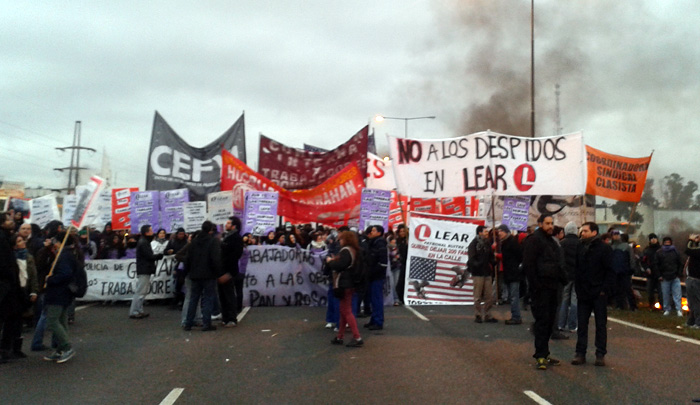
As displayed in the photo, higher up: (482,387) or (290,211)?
(290,211)

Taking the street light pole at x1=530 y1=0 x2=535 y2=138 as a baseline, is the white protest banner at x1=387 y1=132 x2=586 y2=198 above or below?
below

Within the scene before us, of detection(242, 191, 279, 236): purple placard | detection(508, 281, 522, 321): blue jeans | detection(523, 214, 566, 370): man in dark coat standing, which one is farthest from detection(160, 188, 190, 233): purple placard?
detection(523, 214, 566, 370): man in dark coat standing

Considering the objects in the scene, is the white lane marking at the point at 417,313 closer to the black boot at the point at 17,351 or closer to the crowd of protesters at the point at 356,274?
the crowd of protesters at the point at 356,274

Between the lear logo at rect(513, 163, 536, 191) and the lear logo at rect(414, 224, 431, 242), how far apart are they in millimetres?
2314

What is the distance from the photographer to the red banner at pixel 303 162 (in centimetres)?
1753

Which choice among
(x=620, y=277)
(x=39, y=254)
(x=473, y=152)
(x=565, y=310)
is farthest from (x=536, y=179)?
(x=39, y=254)

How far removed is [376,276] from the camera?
1116 centimetres

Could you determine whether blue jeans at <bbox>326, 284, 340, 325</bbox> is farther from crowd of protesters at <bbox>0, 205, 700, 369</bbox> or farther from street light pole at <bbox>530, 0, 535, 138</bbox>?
street light pole at <bbox>530, 0, 535, 138</bbox>

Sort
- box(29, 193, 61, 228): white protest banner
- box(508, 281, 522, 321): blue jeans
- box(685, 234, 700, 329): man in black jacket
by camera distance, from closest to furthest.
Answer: box(685, 234, 700, 329): man in black jacket → box(508, 281, 522, 321): blue jeans → box(29, 193, 61, 228): white protest banner

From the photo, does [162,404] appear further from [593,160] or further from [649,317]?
[593,160]

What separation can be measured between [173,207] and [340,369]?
437 inches

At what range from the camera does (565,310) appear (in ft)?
36.2

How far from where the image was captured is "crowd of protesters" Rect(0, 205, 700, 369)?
8.12 metres

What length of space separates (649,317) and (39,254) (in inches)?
449
